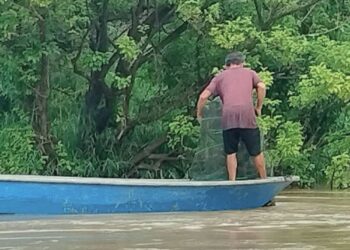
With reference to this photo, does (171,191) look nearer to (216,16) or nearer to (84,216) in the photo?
(84,216)

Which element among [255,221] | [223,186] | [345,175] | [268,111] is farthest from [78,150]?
[255,221]

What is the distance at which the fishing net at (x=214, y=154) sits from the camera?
11.3m

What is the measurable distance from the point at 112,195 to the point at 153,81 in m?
7.07

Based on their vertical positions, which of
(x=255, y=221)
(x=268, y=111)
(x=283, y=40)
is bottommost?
(x=255, y=221)

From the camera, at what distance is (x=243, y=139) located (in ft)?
36.3

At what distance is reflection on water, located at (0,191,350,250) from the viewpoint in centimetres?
717

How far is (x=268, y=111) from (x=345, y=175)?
1684mm

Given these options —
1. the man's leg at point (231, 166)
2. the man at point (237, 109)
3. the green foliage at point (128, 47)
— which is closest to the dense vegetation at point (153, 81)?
the green foliage at point (128, 47)

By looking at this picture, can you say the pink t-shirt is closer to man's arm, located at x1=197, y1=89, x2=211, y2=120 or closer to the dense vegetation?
man's arm, located at x1=197, y1=89, x2=211, y2=120

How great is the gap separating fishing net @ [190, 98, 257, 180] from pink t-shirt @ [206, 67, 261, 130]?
40 cm

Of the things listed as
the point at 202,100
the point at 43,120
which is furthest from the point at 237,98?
the point at 43,120

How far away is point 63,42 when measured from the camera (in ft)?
52.2

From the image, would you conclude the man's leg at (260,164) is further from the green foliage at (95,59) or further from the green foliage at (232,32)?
the green foliage at (95,59)

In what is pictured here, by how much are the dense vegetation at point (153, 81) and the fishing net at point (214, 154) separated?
136 inches
